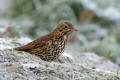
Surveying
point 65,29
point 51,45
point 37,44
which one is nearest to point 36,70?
point 51,45

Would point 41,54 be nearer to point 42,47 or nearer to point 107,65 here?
point 42,47

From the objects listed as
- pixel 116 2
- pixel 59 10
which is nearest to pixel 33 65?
pixel 59 10

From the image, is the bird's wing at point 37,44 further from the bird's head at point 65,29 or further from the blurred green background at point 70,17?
the blurred green background at point 70,17

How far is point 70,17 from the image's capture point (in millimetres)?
14812

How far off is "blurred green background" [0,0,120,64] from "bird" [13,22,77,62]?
588 centimetres

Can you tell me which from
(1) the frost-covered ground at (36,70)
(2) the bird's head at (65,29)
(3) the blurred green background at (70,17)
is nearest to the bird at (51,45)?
(2) the bird's head at (65,29)

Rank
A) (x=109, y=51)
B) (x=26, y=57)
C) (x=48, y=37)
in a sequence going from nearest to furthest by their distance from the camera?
(x=26, y=57) → (x=48, y=37) → (x=109, y=51)

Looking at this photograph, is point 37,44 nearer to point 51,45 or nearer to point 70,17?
point 51,45

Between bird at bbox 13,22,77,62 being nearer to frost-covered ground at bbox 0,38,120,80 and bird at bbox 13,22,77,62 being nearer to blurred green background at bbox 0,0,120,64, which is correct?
frost-covered ground at bbox 0,38,120,80

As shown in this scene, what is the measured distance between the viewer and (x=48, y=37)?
7.31 m

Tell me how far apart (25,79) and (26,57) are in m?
0.98

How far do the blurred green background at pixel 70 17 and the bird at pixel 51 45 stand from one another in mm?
5880

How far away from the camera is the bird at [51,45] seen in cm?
709

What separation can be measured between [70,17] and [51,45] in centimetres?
773
